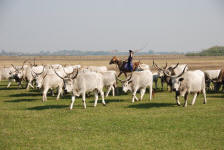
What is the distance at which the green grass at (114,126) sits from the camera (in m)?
9.38

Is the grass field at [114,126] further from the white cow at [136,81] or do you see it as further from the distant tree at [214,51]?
the distant tree at [214,51]

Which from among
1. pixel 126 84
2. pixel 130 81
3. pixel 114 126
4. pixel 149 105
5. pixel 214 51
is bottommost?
pixel 114 126

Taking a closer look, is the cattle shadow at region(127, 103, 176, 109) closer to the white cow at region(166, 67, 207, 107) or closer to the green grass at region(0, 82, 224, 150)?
the green grass at region(0, 82, 224, 150)

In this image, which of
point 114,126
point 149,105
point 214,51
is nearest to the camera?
point 114,126

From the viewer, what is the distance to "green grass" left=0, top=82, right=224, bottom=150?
938 centimetres

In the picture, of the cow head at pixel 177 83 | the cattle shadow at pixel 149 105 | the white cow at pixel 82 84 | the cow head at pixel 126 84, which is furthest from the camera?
the cow head at pixel 126 84

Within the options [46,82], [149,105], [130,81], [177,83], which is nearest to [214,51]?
[130,81]

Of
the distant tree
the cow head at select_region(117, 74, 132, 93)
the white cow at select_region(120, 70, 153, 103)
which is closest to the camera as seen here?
the cow head at select_region(117, 74, 132, 93)

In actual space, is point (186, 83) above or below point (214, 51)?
below

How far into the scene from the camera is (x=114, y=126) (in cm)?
1160

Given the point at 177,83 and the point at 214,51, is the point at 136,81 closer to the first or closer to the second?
the point at 177,83

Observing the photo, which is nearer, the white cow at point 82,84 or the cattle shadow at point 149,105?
the white cow at point 82,84

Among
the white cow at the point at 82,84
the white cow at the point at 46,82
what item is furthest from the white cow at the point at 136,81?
the white cow at the point at 46,82

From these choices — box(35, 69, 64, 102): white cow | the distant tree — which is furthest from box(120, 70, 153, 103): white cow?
the distant tree
